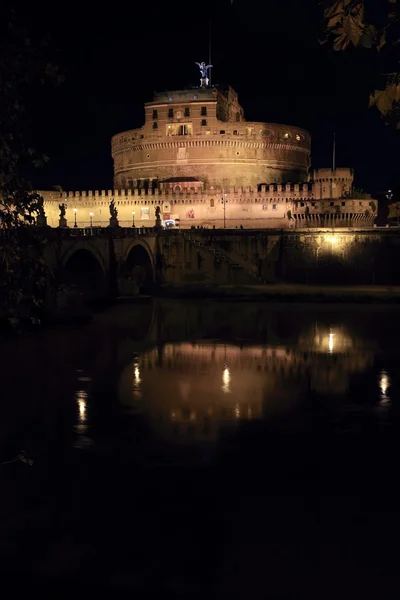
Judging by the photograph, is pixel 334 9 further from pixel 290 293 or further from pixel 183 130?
pixel 183 130

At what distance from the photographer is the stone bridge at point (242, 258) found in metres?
46.1

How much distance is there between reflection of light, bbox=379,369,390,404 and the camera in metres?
17.9

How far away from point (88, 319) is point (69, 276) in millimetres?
12409

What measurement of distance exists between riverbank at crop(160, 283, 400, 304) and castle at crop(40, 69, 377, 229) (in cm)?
1329

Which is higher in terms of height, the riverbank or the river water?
the riverbank

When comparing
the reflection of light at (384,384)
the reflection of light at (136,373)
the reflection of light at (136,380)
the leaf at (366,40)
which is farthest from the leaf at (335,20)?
the reflection of light at (136,373)

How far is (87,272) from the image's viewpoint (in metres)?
46.0

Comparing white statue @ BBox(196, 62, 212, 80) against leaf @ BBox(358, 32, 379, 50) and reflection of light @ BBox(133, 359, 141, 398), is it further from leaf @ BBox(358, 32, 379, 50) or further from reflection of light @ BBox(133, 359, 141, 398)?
leaf @ BBox(358, 32, 379, 50)

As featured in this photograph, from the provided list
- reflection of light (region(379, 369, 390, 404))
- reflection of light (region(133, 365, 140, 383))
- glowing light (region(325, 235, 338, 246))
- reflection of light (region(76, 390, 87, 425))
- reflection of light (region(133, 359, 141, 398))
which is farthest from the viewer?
glowing light (region(325, 235, 338, 246))

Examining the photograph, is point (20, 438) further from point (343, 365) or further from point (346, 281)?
point (346, 281)

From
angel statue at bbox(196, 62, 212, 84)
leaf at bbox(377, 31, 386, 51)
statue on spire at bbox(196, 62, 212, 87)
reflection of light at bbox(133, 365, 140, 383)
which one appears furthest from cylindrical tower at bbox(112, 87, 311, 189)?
leaf at bbox(377, 31, 386, 51)

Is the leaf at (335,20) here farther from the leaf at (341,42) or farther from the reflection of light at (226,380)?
the reflection of light at (226,380)

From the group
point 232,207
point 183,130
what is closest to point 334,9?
point 232,207

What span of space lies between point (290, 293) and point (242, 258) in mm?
8330
